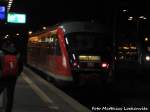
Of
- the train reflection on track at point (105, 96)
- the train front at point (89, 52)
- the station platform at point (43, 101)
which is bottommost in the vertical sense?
the train reflection on track at point (105, 96)

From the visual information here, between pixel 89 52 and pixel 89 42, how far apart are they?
576mm

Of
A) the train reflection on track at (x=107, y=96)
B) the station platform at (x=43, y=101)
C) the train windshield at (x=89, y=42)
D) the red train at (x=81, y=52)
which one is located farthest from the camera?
the train windshield at (x=89, y=42)

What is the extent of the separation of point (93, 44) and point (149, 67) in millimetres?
23799

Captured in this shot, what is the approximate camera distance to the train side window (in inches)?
940

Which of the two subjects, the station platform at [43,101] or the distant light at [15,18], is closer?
the station platform at [43,101]

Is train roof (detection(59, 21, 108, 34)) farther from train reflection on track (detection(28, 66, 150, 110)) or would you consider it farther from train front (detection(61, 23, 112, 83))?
train reflection on track (detection(28, 66, 150, 110))

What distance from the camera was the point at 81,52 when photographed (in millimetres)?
23016

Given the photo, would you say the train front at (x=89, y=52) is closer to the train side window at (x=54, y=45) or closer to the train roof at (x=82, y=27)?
the train roof at (x=82, y=27)

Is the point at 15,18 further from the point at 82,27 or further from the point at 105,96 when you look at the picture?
the point at 105,96

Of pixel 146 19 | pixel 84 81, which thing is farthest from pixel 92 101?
pixel 146 19

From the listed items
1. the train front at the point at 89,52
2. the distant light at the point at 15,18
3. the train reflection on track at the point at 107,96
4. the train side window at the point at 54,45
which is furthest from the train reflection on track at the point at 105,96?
the distant light at the point at 15,18

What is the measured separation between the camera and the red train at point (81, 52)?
22578 millimetres

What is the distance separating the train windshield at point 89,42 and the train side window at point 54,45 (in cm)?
64

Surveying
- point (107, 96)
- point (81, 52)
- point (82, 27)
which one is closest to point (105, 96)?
point (107, 96)
